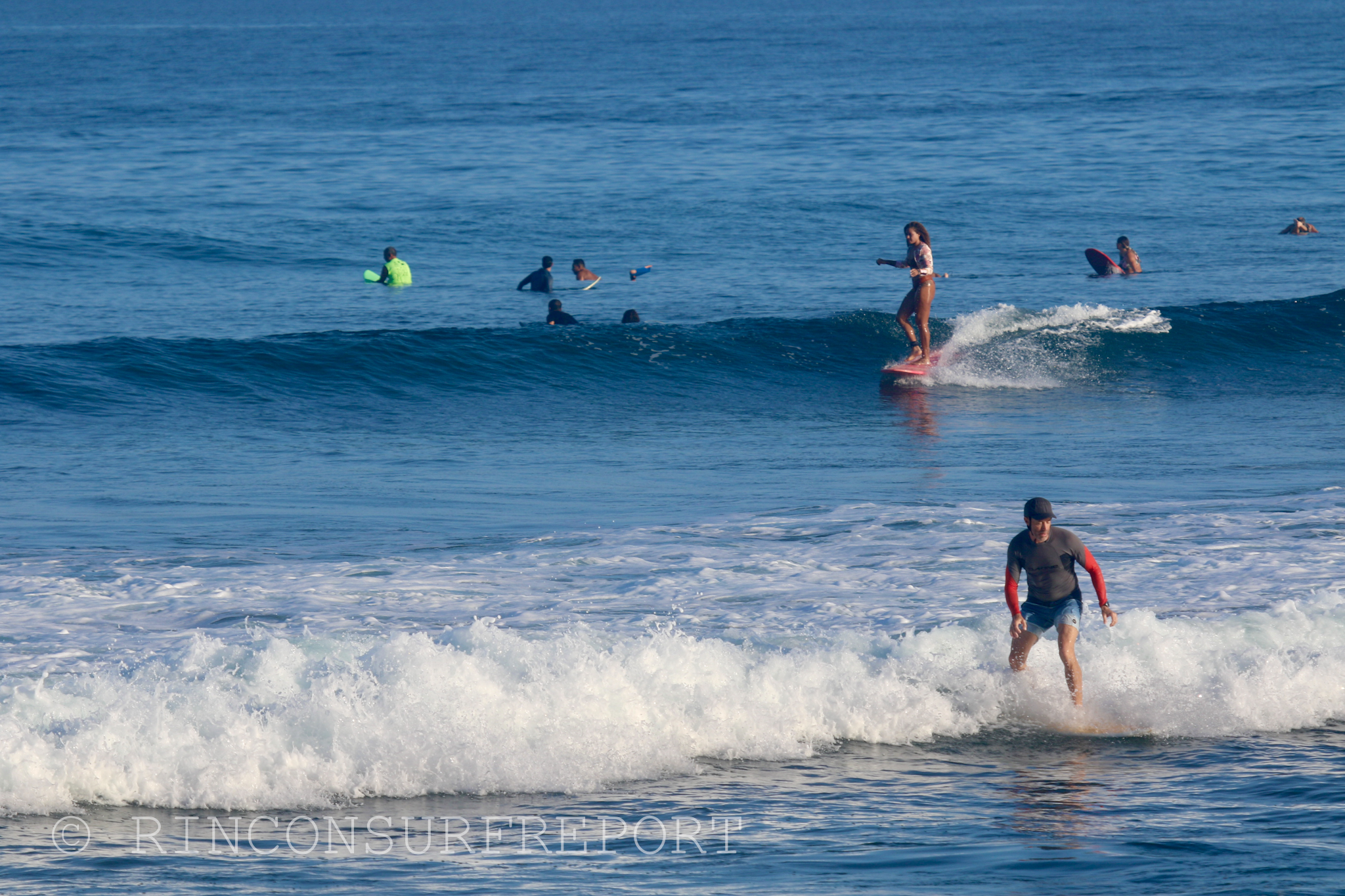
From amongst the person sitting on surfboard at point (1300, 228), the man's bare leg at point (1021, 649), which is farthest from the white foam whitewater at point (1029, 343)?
the man's bare leg at point (1021, 649)

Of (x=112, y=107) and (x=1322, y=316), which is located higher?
(x=112, y=107)

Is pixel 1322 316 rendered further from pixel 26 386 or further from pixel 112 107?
pixel 112 107

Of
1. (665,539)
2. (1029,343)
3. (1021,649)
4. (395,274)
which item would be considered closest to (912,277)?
(1029,343)

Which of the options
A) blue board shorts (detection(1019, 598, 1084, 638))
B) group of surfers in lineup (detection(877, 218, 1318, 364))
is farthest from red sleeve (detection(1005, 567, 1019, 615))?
group of surfers in lineup (detection(877, 218, 1318, 364))

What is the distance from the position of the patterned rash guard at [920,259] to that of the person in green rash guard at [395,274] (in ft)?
42.8

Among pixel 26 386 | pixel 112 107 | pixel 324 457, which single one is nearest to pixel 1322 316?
pixel 324 457

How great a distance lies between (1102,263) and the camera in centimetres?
2794

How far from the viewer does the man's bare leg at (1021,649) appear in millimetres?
8609

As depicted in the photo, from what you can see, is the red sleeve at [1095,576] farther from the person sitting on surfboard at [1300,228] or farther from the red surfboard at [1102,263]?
the person sitting on surfboard at [1300,228]

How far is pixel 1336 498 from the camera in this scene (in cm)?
1305

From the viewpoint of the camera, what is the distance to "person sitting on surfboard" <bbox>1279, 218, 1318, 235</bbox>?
104ft

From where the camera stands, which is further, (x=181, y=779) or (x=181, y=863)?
(x=181, y=779)

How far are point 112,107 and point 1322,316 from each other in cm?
5718

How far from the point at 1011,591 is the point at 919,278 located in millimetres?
9908
